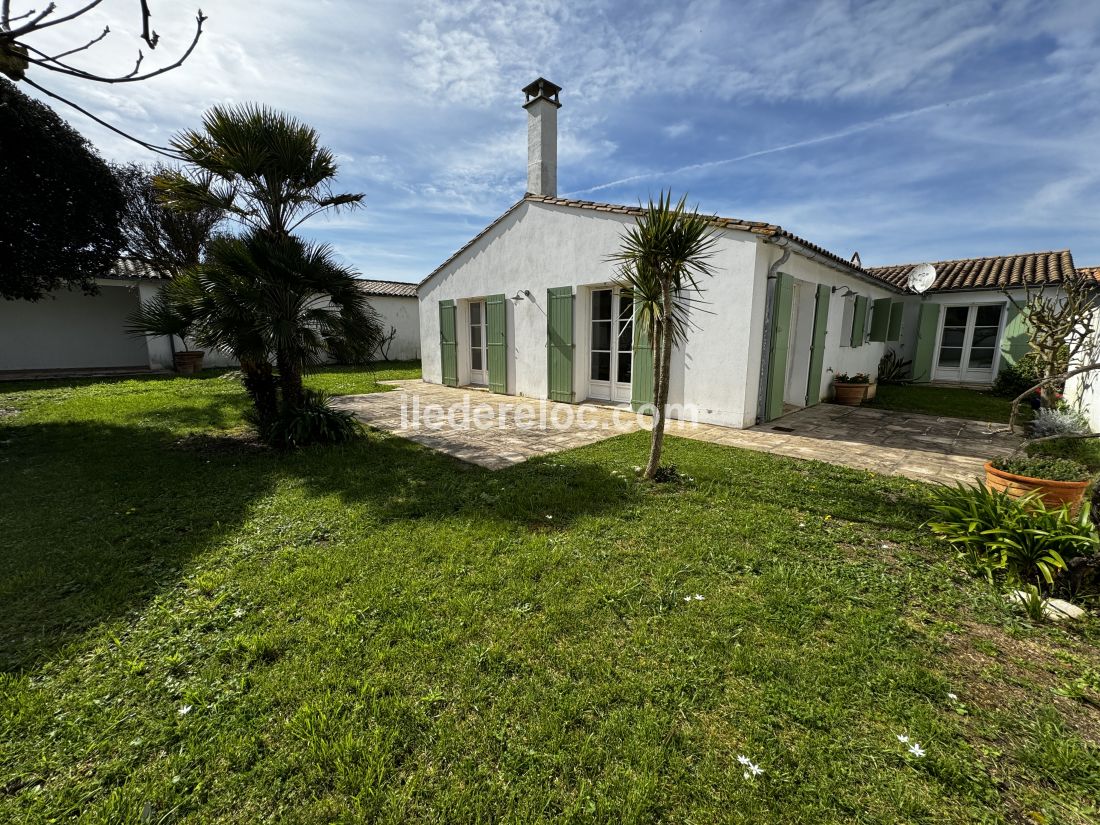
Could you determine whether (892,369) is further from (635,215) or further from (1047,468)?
(1047,468)

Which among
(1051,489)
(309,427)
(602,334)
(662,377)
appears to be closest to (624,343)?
(602,334)

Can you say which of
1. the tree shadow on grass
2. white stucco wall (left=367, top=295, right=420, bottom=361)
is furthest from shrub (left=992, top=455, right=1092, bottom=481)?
white stucco wall (left=367, top=295, right=420, bottom=361)

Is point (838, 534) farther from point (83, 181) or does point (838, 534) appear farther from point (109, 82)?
point (83, 181)

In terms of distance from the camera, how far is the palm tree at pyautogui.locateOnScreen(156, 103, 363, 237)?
17.5 feet

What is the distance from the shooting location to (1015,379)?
10.7 m

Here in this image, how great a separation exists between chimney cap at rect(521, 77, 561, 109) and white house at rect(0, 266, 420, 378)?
1165cm

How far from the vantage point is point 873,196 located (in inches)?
435

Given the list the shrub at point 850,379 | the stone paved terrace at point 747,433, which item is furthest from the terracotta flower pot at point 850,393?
the stone paved terrace at point 747,433

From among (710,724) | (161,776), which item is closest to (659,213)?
(710,724)

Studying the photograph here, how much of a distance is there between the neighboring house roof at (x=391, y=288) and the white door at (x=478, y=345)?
9.04 m

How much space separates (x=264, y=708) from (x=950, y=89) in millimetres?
10108

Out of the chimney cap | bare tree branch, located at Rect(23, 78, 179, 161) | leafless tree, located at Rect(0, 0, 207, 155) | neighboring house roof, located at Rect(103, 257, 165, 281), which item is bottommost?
bare tree branch, located at Rect(23, 78, 179, 161)

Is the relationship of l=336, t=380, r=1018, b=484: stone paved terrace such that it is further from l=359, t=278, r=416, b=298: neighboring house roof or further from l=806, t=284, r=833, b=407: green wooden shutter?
l=359, t=278, r=416, b=298: neighboring house roof

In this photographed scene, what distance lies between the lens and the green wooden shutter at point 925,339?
12.4 m
